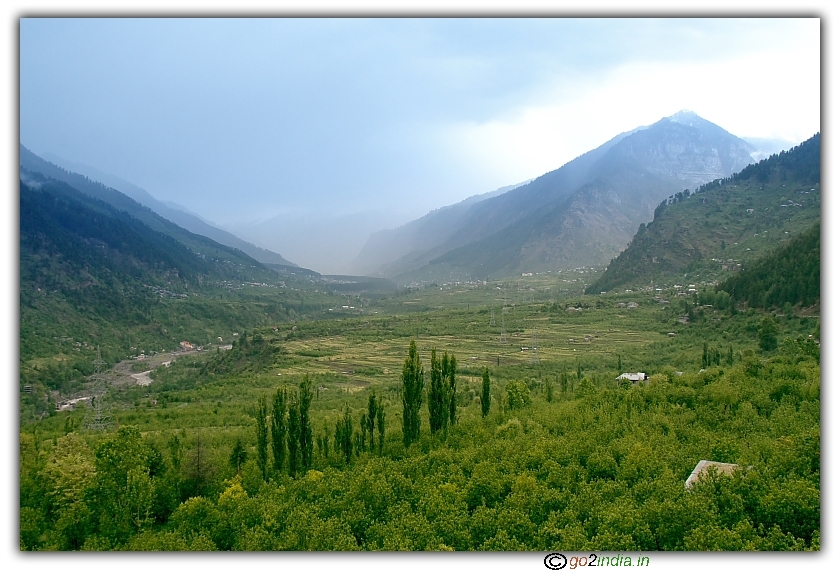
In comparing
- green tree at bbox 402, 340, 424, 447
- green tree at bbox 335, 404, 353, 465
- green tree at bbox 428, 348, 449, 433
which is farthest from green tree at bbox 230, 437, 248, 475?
green tree at bbox 428, 348, 449, 433

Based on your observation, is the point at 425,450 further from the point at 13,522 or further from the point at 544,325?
the point at 544,325

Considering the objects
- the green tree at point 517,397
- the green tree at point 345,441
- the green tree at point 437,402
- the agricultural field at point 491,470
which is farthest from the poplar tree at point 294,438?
the green tree at point 517,397

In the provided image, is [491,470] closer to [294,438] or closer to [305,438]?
[305,438]

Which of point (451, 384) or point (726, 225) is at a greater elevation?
point (726, 225)

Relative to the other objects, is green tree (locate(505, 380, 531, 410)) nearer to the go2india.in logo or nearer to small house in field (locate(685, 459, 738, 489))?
small house in field (locate(685, 459, 738, 489))

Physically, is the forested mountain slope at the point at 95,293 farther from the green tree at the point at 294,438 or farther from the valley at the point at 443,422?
the green tree at the point at 294,438

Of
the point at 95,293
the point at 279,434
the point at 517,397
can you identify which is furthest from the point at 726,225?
the point at 95,293
